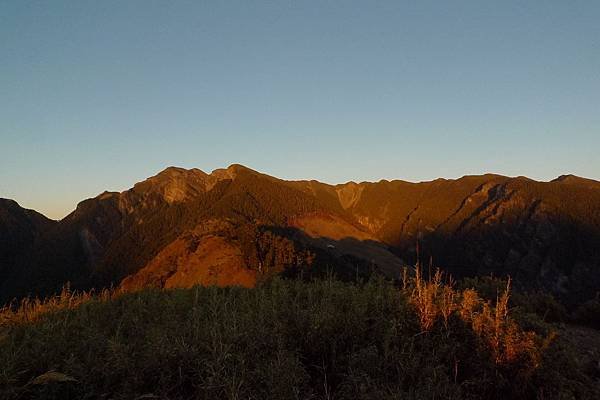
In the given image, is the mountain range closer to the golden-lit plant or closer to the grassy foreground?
the grassy foreground

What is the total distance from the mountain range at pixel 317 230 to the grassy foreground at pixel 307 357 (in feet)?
77.9

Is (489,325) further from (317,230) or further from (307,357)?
(317,230)

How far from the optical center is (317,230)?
8831cm

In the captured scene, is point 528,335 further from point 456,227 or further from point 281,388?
point 456,227

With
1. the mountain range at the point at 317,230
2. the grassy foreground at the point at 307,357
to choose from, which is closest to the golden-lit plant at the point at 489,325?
the grassy foreground at the point at 307,357

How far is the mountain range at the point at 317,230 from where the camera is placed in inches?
3002

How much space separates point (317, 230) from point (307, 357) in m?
83.0

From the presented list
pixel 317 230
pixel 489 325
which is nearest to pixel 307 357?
pixel 489 325

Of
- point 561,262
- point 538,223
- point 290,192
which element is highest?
point 290,192

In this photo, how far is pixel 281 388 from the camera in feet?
13.7

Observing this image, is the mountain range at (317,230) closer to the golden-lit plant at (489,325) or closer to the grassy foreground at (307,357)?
the grassy foreground at (307,357)

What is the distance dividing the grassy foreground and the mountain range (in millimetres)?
23756

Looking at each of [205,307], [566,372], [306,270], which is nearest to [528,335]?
[566,372]

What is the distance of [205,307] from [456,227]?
119787 mm
